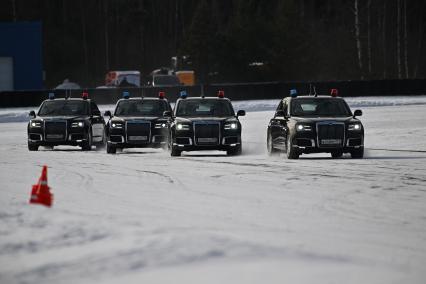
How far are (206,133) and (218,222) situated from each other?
12750 mm

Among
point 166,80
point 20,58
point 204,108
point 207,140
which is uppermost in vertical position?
point 20,58

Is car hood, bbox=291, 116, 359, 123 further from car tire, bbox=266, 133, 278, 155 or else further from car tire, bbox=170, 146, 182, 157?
car tire, bbox=170, 146, 182, 157

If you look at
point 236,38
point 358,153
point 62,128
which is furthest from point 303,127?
point 236,38

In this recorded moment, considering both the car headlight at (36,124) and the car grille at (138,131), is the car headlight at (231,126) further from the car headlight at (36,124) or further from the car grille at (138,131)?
the car headlight at (36,124)

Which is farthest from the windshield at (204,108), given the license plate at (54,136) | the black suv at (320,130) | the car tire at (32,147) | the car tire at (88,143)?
the car tire at (32,147)

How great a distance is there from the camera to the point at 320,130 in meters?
22.9

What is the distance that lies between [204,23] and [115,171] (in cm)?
6973

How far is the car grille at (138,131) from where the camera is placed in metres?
26.3

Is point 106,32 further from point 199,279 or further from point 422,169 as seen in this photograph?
point 199,279

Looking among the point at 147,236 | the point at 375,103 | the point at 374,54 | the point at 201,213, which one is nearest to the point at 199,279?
the point at 147,236

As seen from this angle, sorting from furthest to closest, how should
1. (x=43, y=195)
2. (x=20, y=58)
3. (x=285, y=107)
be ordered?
(x=20, y=58), (x=285, y=107), (x=43, y=195)

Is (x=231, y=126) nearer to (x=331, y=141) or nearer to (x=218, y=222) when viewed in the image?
(x=331, y=141)

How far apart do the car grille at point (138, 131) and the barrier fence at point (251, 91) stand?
22465mm

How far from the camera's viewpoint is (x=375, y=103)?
5341 centimetres
